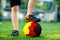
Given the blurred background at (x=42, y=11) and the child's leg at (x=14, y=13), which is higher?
the child's leg at (x=14, y=13)

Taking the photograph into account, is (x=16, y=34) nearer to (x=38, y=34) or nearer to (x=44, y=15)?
(x=38, y=34)

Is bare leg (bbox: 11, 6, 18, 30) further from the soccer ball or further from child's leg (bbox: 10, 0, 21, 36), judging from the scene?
the soccer ball

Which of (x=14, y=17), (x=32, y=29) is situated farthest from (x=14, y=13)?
(x=32, y=29)

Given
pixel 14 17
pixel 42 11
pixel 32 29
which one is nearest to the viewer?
pixel 32 29

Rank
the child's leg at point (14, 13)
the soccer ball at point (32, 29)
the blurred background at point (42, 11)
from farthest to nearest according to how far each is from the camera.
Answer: the blurred background at point (42, 11) → the child's leg at point (14, 13) → the soccer ball at point (32, 29)

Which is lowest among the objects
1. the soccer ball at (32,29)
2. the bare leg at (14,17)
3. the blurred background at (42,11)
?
the blurred background at (42,11)

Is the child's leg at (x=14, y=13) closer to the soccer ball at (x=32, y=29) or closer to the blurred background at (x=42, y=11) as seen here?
the soccer ball at (x=32, y=29)

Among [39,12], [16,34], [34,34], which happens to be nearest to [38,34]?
[34,34]

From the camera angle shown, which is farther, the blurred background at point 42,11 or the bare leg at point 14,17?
the blurred background at point 42,11

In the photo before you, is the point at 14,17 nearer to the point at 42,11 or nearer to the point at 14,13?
the point at 14,13

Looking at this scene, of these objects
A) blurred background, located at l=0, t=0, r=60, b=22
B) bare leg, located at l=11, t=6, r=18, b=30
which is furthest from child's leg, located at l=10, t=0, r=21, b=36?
blurred background, located at l=0, t=0, r=60, b=22

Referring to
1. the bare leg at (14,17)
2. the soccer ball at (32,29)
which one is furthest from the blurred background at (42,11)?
the soccer ball at (32,29)

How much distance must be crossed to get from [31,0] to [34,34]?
588mm

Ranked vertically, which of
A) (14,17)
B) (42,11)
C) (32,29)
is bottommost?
(42,11)
